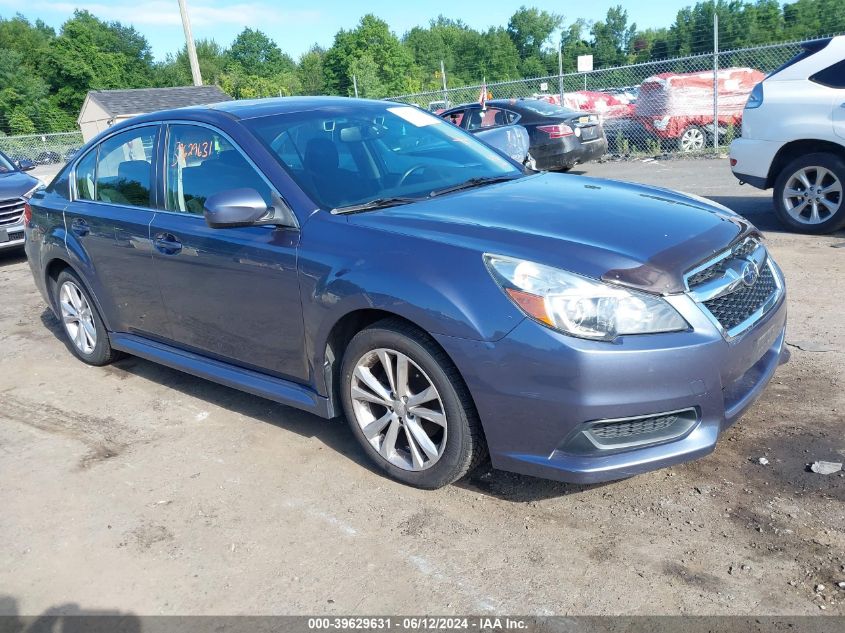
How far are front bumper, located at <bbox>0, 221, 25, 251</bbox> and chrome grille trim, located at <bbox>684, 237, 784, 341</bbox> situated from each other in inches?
367

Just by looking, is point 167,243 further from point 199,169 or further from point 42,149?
point 42,149

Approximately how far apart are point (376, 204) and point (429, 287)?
0.77m

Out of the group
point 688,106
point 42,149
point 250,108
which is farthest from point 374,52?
point 250,108

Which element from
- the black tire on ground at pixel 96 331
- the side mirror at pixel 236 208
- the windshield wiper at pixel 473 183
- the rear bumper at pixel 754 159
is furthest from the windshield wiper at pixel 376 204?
the rear bumper at pixel 754 159

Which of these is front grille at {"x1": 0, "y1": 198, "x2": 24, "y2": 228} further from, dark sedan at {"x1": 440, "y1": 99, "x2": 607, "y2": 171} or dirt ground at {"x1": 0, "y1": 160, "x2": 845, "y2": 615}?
dark sedan at {"x1": 440, "y1": 99, "x2": 607, "y2": 171}

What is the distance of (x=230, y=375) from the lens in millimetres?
4047

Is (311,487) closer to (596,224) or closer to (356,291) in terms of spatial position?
(356,291)

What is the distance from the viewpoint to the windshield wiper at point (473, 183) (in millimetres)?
3809

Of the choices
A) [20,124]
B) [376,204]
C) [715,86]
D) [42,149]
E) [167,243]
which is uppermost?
[20,124]

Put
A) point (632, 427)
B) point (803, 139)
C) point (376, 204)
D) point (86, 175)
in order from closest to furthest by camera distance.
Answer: point (632, 427)
point (376, 204)
point (86, 175)
point (803, 139)

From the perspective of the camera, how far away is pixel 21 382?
17.5 ft

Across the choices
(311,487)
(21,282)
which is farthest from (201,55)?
(311,487)

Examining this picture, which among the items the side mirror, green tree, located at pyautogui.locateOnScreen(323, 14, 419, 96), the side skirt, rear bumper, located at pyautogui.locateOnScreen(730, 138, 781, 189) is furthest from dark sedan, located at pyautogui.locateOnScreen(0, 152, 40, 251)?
green tree, located at pyautogui.locateOnScreen(323, 14, 419, 96)

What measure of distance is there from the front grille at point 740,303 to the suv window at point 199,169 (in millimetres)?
2177
